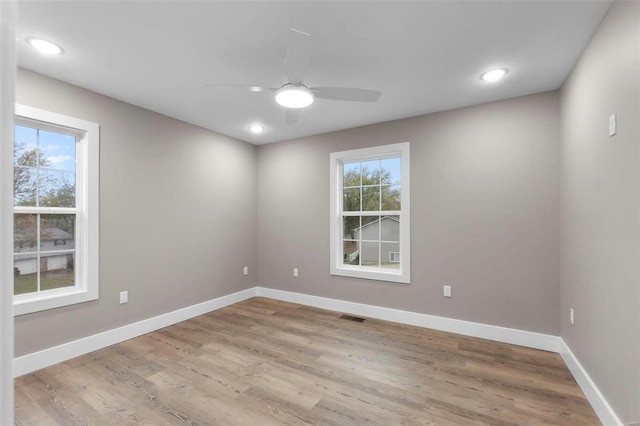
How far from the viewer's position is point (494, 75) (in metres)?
2.59

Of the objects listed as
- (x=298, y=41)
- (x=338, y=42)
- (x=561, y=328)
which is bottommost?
(x=561, y=328)

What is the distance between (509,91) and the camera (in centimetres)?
290

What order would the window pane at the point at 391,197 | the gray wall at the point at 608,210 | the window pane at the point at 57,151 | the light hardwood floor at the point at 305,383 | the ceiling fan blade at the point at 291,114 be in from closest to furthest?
the gray wall at the point at 608,210 < the light hardwood floor at the point at 305,383 < the ceiling fan blade at the point at 291,114 < the window pane at the point at 57,151 < the window pane at the point at 391,197

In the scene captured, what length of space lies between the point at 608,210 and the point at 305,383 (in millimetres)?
2365

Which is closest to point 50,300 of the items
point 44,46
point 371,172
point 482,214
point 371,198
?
point 44,46

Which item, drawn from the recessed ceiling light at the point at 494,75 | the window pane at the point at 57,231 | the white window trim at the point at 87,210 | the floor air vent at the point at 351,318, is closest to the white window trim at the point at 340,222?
the floor air vent at the point at 351,318

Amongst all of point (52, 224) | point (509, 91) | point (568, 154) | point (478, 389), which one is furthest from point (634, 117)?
point (52, 224)

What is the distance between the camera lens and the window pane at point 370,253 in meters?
3.97

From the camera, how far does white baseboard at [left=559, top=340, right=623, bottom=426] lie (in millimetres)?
1806

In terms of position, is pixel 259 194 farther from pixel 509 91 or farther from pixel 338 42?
pixel 509 91

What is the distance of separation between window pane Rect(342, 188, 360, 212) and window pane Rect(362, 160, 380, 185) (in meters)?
0.19

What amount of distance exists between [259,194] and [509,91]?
3.52m

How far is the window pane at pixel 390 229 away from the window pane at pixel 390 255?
0.25 feet

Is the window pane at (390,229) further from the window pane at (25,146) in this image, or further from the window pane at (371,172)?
the window pane at (25,146)
